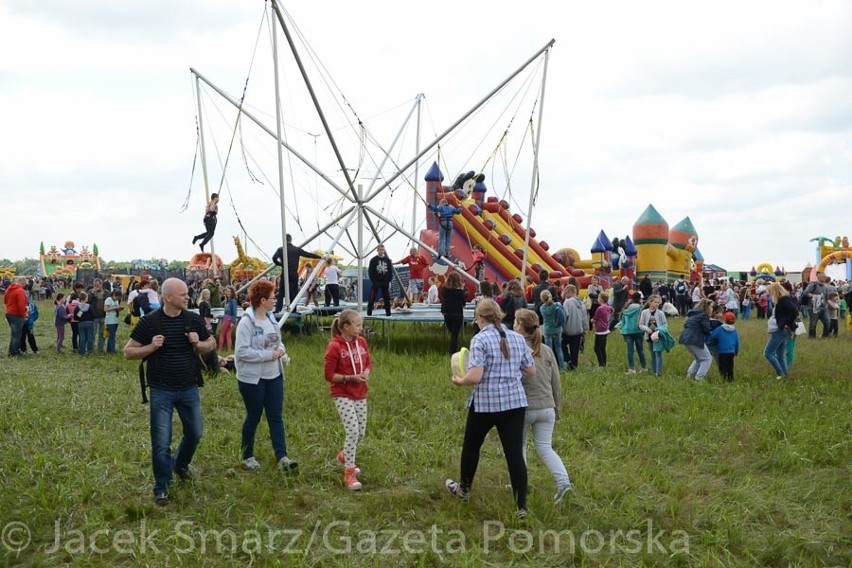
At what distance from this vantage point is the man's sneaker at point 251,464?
246 inches

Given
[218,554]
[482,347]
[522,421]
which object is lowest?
[218,554]

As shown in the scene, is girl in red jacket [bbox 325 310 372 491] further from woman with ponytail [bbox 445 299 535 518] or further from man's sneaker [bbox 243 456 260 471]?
woman with ponytail [bbox 445 299 535 518]

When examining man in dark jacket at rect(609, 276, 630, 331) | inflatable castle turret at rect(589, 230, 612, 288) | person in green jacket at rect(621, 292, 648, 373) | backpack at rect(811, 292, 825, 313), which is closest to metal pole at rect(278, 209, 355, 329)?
person in green jacket at rect(621, 292, 648, 373)

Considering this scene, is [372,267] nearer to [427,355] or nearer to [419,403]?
[427,355]

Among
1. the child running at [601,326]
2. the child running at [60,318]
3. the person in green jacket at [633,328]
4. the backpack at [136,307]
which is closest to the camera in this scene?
the person in green jacket at [633,328]

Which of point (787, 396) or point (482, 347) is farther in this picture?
point (787, 396)

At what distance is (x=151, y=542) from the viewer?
471cm

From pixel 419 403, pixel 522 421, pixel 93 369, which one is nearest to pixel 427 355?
pixel 419 403

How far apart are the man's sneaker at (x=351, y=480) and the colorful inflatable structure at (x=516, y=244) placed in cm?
1335

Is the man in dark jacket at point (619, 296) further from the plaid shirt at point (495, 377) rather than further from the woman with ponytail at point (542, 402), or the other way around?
the plaid shirt at point (495, 377)

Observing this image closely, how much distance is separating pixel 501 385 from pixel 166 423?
2.55m

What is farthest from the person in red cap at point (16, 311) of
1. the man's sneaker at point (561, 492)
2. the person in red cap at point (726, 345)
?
the person in red cap at point (726, 345)

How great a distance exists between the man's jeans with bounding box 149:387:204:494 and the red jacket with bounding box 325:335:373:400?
42.0 inches

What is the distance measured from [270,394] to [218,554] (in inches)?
66.7
